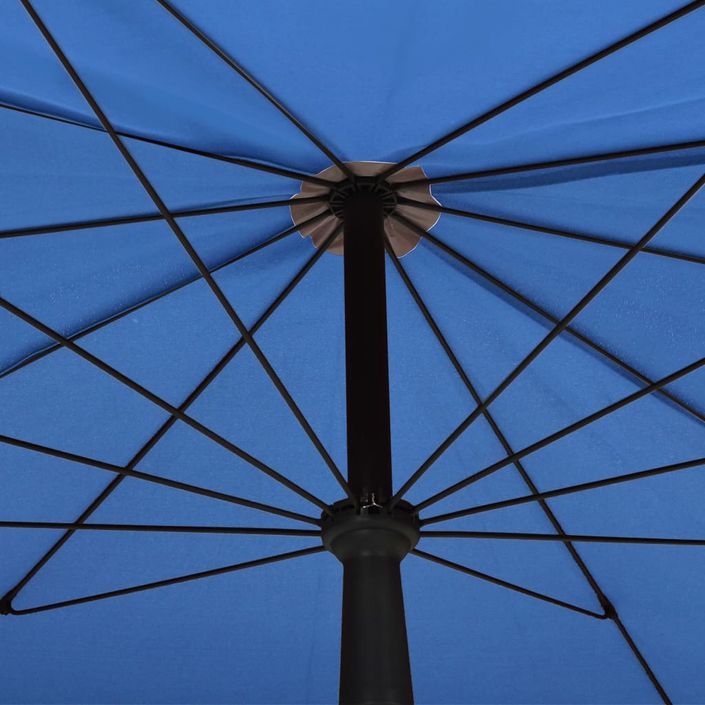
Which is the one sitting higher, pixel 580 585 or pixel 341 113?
pixel 341 113

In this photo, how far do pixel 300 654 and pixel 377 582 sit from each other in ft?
6.93

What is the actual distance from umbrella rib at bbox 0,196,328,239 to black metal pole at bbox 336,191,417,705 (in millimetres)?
271

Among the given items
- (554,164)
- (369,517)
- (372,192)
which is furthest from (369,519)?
(554,164)

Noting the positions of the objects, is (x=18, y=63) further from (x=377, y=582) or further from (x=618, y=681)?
(x=618, y=681)

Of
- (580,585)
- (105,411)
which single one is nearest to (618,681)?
(580,585)

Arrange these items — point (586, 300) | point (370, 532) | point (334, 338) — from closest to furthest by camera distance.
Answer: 1. point (370, 532)
2. point (586, 300)
3. point (334, 338)

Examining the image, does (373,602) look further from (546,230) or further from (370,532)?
(546,230)

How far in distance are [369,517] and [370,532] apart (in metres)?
0.05

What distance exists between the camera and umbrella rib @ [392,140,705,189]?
4203mm

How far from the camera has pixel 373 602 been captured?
12.4 ft

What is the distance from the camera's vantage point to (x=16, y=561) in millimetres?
5156

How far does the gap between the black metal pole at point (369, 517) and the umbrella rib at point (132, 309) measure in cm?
45

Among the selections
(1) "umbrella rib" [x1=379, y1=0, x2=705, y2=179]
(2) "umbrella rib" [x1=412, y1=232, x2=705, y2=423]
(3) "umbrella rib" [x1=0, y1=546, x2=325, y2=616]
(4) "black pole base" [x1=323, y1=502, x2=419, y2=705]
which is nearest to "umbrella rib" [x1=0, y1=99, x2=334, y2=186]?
(1) "umbrella rib" [x1=379, y1=0, x2=705, y2=179]

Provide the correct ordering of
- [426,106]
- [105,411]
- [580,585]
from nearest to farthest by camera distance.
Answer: [426,106] < [105,411] < [580,585]
